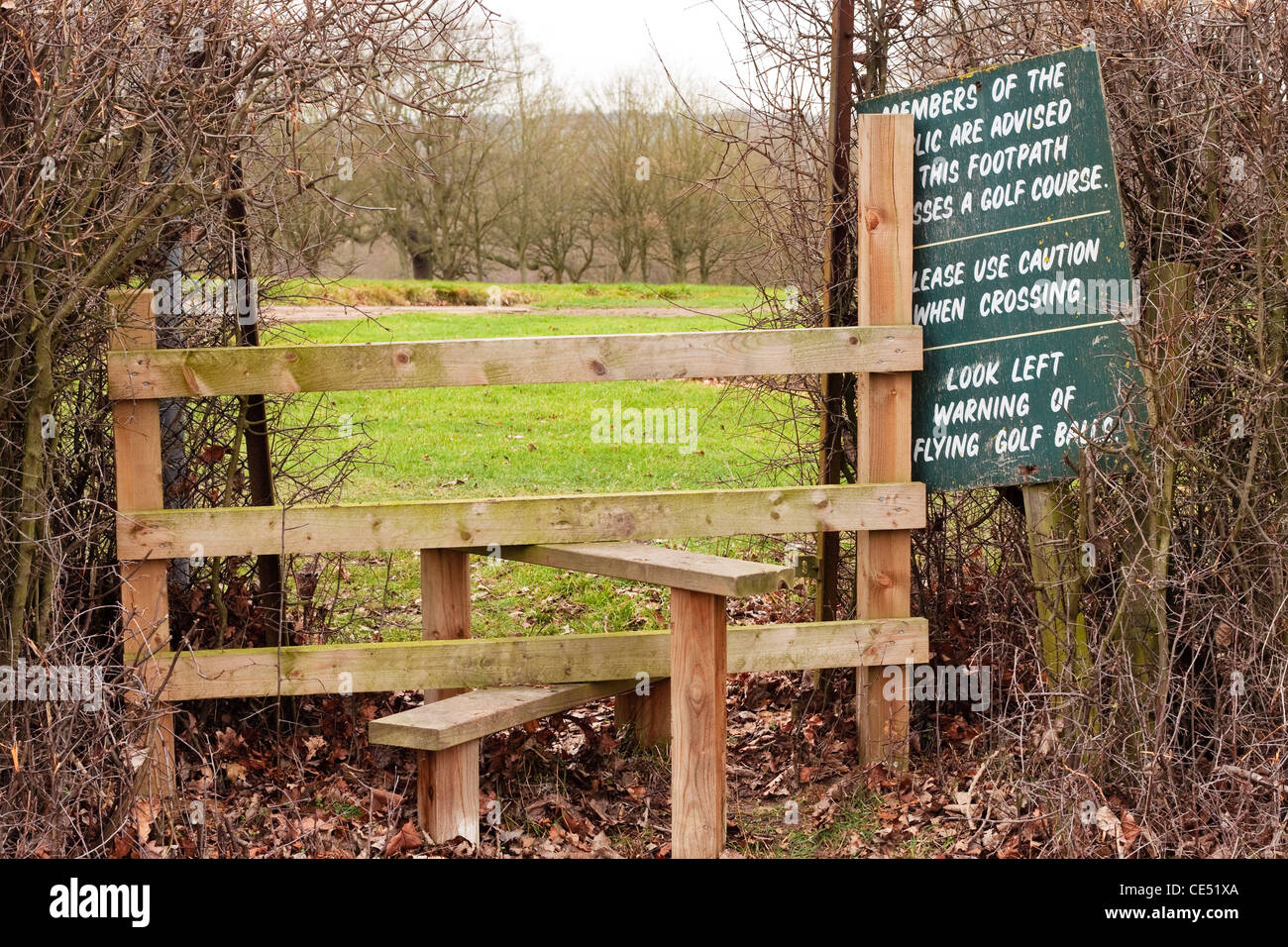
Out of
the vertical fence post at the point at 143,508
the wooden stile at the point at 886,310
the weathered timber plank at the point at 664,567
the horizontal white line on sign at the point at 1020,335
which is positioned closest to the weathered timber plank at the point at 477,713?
the weathered timber plank at the point at 664,567

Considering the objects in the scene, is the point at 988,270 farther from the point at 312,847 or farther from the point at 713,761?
the point at 312,847

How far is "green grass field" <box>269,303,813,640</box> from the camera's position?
6793mm

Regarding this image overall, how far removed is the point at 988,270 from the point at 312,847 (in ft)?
10.9

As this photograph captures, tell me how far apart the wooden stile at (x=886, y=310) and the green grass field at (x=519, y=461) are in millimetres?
1058

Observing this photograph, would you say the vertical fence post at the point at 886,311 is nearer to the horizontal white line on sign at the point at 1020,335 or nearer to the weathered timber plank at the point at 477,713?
the horizontal white line on sign at the point at 1020,335

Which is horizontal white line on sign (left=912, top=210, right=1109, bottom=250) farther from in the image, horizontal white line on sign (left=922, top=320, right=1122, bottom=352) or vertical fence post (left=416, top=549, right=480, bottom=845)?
vertical fence post (left=416, top=549, right=480, bottom=845)

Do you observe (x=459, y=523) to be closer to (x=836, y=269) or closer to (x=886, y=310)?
(x=886, y=310)

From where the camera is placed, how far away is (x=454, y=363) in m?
4.38

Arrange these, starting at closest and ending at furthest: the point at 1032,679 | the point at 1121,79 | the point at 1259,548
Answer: the point at 1259,548
the point at 1121,79
the point at 1032,679

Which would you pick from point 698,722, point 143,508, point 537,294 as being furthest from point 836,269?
point 537,294

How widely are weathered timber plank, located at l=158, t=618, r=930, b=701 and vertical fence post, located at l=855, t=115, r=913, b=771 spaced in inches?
7.6

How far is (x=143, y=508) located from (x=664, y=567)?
1.93m

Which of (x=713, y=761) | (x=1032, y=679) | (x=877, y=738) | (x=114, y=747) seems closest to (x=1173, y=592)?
(x=1032, y=679)

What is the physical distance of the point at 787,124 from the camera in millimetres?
5305
